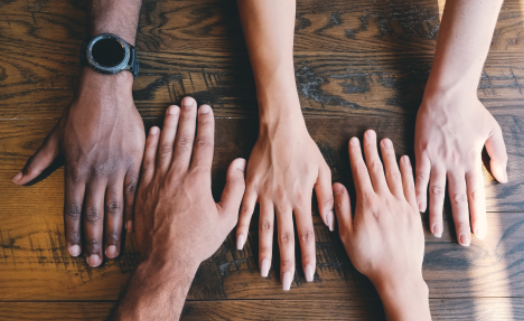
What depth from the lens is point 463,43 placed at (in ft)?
2.97

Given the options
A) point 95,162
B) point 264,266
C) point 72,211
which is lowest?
point 264,266

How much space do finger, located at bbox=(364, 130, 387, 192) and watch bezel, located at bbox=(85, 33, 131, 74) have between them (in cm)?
71

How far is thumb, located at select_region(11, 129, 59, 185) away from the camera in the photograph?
93 cm

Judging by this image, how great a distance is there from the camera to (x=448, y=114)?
95 centimetres

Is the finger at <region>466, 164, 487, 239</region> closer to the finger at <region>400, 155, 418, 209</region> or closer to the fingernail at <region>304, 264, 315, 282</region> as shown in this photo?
the finger at <region>400, 155, 418, 209</region>

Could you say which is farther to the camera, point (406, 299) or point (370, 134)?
point (370, 134)

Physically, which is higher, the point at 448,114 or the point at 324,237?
the point at 448,114

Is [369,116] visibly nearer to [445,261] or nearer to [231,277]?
[445,261]

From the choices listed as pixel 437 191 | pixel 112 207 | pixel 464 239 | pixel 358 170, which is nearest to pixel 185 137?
pixel 112 207

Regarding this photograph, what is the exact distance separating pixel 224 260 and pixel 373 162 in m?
0.51

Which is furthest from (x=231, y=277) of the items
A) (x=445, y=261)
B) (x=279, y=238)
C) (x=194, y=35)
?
(x=194, y=35)

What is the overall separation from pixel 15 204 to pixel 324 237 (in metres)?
0.88

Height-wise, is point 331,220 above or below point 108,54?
below

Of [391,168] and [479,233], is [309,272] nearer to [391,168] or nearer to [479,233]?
[391,168]
